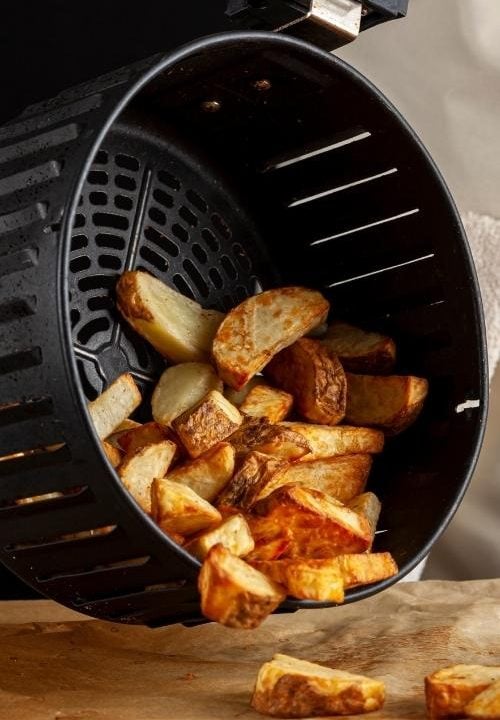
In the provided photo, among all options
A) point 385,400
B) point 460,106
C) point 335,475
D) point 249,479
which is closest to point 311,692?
point 249,479

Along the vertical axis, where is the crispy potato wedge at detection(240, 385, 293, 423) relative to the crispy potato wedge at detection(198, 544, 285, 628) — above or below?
above

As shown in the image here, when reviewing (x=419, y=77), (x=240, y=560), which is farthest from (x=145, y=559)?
(x=419, y=77)

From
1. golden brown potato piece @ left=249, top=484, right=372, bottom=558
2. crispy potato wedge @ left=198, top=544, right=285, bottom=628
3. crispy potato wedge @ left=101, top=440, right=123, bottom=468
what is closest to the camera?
crispy potato wedge @ left=198, top=544, right=285, bottom=628

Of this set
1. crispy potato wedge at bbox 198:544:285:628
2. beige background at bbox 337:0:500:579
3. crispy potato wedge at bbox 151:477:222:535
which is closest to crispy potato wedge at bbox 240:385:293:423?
crispy potato wedge at bbox 151:477:222:535

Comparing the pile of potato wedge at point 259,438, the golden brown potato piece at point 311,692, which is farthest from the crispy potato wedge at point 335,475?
the golden brown potato piece at point 311,692

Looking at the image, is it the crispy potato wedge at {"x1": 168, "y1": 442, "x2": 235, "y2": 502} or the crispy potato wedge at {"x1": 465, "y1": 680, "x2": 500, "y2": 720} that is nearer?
the crispy potato wedge at {"x1": 465, "y1": 680, "x2": 500, "y2": 720}

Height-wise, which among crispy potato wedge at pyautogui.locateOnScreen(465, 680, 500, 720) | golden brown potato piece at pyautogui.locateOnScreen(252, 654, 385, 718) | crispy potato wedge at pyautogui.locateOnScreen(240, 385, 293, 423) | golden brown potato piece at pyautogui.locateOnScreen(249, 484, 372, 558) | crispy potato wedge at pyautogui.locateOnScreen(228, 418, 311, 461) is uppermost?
crispy potato wedge at pyautogui.locateOnScreen(240, 385, 293, 423)

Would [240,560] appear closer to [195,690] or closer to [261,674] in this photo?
[261,674]

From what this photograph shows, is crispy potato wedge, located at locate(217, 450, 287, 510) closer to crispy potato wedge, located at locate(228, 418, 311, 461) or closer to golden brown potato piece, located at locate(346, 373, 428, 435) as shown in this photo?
crispy potato wedge, located at locate(228, 418, 311, 461)
